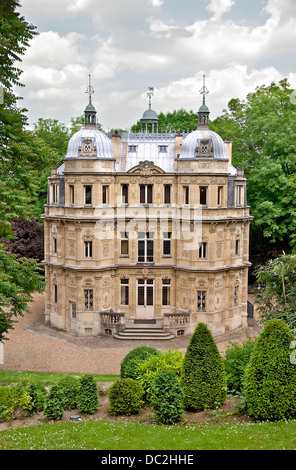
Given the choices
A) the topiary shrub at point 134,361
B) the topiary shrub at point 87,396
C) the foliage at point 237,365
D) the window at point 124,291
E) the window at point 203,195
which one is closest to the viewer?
the topiary shrub at point 87,396

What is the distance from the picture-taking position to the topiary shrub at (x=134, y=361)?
19825 mm

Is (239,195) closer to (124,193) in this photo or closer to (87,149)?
(124,193)

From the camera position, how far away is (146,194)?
34.4 meters

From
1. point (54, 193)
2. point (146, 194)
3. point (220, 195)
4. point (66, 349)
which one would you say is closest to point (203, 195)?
point (220, 195)

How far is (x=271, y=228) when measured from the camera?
42156 millimetres

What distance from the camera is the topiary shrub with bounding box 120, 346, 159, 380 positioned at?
19825 millimetres

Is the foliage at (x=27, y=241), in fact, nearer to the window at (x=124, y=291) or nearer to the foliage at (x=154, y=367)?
the window at (x=124, y=291)

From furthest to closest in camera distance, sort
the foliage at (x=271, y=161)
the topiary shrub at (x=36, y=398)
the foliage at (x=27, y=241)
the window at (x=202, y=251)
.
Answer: the foliage at (x=27, y=241)
the foliage at (x=271, y=161)
the window at (x=202, y=251)
the topiary shrub at (x=36, y=398)

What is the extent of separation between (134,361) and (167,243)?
599 inches

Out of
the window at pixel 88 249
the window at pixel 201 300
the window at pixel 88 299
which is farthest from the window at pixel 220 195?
the window at pixel 88 299

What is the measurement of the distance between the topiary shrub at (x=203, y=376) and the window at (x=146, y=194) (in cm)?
1788

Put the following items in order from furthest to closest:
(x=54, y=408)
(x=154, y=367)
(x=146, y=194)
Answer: (x=146, y=194) < (x=154, y=367) < (x=54, y=408)

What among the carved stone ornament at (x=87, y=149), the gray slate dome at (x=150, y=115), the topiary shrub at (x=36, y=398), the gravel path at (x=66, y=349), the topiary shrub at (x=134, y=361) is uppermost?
the gray slate dome at (x=150, y=115)

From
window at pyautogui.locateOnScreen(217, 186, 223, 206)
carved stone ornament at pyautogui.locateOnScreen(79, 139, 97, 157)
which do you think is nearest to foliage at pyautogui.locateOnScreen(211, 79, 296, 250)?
window at pyautogui.locateOnScreen(217, 186, 223, 206)
